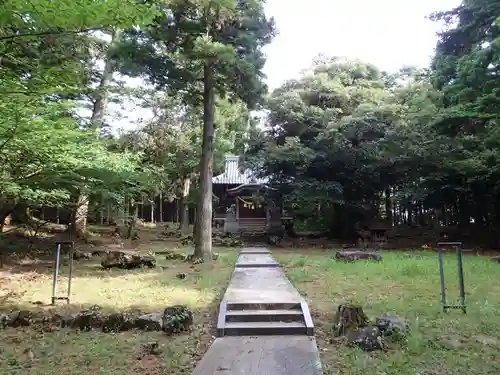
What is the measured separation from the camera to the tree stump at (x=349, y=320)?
5.12 meters

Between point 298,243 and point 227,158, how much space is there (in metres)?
11.2

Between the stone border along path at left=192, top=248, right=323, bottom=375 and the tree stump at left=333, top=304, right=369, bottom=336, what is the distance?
1.20ft

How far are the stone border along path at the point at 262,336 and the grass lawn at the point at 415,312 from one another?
0.23m

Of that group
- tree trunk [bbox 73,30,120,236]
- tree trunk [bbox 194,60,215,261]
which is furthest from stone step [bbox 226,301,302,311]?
tree trunk [bbox 73,30,120,236]

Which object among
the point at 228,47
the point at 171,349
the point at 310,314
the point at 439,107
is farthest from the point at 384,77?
the point at 171,349

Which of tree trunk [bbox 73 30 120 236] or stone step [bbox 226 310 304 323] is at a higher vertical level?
tree trunk [bbox 73 30 120 236]

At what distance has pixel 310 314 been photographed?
6023 mm

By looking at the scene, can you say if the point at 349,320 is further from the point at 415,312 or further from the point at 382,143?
the point at 382,143

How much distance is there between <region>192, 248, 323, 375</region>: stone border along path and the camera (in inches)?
163

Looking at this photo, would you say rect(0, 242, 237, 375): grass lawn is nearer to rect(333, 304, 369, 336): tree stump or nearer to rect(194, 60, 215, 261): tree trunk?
rect(194, 60, 215, 261): tree trunk

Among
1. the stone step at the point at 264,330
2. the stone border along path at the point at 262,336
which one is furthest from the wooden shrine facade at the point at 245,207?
the stone step at the point at 264,330

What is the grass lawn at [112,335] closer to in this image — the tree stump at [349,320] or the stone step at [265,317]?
the stone step at [265,317]

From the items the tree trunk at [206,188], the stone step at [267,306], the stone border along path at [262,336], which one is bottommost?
the stone border along path at [262,336]

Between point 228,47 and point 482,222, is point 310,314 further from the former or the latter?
point 482,222
